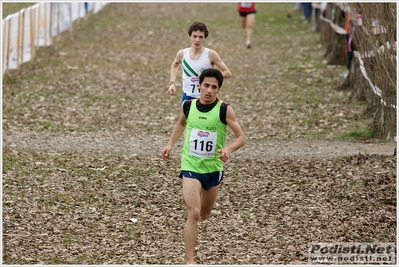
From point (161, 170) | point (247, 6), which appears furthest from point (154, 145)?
point (247, 6)

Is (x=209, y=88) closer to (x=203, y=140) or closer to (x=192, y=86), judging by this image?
(x=203, y=140)

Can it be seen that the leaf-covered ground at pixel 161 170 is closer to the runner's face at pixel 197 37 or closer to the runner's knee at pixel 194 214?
the runner's knee at pixel 194 214

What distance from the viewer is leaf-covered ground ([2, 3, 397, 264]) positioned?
8.22 meters

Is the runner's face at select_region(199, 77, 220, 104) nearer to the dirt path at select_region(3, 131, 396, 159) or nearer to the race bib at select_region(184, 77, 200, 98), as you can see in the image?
the race bib at select_region(184, 77, 200, 98)

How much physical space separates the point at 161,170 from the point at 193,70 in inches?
63.8

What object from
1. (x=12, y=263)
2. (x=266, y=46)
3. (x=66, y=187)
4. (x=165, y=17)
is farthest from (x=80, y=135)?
(x=165, y=17)

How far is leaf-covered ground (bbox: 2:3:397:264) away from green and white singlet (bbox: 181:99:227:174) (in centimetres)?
93

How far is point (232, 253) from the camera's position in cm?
→ 792

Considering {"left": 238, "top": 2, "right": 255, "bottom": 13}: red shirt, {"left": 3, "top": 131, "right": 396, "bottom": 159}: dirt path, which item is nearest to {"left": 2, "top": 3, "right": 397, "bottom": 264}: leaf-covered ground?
{"left": 3, "top": 131, "right": 396, "bottom": 159}: dirt path

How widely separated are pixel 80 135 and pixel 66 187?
323 centimetres

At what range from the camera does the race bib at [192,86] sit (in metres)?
10.2

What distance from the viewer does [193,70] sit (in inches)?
403

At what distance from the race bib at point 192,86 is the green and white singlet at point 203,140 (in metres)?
2.80

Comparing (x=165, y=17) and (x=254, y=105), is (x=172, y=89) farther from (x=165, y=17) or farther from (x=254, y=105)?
(x=165, y=17)
